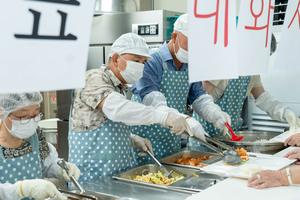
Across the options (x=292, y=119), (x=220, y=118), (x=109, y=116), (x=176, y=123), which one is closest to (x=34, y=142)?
(x=109, y=116)

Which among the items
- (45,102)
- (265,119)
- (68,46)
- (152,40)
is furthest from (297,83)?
(45,102)

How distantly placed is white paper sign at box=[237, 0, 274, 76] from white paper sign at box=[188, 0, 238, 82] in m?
0.14

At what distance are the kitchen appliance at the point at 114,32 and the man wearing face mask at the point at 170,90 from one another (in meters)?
1.10

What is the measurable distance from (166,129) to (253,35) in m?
1.15

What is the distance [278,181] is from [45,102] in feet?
13.4

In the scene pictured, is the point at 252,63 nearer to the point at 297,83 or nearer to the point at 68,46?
the point at 68,46

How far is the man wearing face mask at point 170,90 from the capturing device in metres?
2.21

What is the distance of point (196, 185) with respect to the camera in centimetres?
163

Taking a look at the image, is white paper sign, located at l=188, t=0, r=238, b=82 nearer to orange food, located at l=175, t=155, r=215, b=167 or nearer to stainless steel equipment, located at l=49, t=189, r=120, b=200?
stainless steel equipment, located at l=49, t=189, r=120, b=200

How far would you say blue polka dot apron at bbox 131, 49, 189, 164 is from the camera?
7.83 ft

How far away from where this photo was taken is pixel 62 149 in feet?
13.1

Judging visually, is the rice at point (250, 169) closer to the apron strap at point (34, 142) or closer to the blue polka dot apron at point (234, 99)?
the apron strap at point (34, 142)

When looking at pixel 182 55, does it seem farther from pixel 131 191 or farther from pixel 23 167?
pixel 23 167

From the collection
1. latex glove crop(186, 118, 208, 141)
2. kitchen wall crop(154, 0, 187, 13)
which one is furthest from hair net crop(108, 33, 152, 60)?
kitchen wall crop(154, 0, 187, 13)
